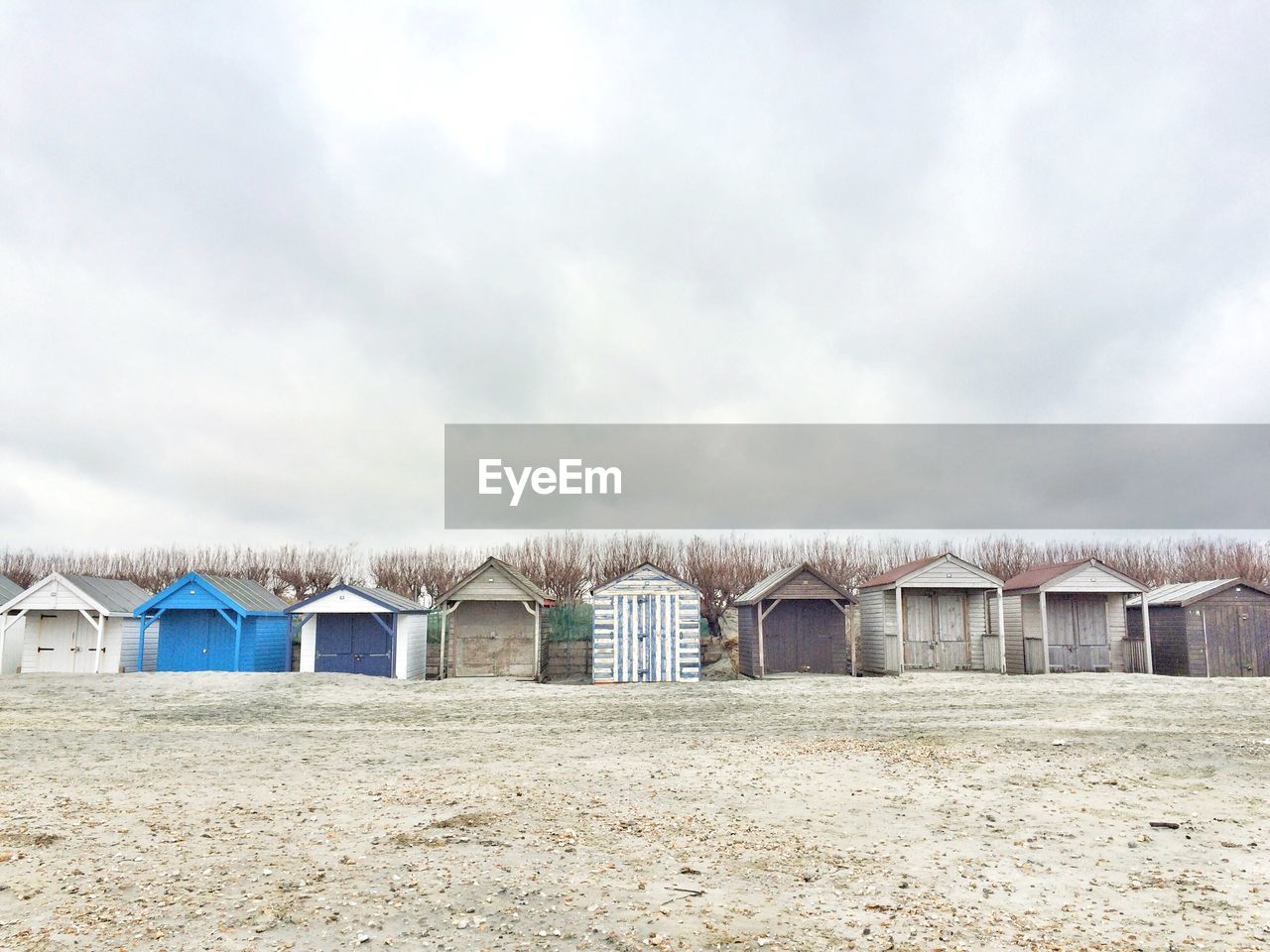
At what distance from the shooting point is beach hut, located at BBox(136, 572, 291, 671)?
2903cm

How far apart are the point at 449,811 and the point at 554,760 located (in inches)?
143

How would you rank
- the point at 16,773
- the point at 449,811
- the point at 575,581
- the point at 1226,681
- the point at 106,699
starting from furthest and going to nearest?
the point at 575,581
the point at 1226,681
the point at 106,699
the point at 16,773
the point at 449,811

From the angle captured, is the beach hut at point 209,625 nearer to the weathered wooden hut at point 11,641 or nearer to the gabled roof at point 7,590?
the weathered wooden hut at point 11,641

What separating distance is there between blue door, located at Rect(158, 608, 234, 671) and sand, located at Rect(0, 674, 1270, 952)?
39.6 feet

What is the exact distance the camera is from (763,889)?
707 centimetres

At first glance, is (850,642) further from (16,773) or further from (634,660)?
(16,773)

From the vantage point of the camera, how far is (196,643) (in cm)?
2983

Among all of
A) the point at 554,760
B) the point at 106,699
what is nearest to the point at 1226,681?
the point at 554,760

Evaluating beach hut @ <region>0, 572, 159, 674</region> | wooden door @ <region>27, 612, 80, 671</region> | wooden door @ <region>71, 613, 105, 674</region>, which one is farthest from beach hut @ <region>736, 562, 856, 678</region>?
wooden door @ <region>27, 612, 80, 671</region>

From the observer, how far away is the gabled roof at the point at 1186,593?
28344 mm

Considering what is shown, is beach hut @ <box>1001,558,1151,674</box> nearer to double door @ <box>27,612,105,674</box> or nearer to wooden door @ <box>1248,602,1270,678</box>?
wooden door @ <box>1248,602,1270,678</box>

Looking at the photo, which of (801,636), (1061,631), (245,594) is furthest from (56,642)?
(1061,631)

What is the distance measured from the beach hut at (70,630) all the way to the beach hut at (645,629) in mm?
16283

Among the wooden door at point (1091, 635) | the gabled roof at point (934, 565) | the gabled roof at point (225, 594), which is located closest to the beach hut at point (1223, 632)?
the wooden door at point (1091, 635)
